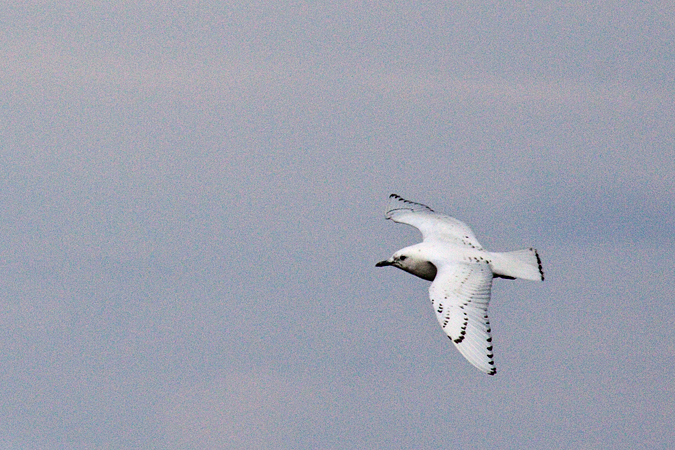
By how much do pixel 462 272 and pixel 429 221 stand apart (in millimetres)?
7969

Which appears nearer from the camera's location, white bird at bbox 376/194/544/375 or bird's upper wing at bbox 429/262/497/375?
bird's upper wing at bbox 429/262/497/375

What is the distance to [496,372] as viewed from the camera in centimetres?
3906

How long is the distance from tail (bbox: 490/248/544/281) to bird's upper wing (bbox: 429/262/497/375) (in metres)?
0.58

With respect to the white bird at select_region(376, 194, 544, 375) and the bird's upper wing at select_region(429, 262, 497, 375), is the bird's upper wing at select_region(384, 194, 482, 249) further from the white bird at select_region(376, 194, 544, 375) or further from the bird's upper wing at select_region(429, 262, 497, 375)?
the bird's upper wing at select_region(429, 262, 497, 375)

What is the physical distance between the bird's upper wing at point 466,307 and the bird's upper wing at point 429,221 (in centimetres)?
412

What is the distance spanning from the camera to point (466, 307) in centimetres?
4244

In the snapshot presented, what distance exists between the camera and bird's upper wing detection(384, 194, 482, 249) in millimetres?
50000

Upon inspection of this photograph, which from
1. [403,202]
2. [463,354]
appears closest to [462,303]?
[463,354]

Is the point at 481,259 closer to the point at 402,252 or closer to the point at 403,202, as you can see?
the point at 402,252

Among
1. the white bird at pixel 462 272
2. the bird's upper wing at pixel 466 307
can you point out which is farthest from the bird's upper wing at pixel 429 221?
the bird's upper wing at pixel 466 307

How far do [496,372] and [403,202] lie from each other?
661 inches

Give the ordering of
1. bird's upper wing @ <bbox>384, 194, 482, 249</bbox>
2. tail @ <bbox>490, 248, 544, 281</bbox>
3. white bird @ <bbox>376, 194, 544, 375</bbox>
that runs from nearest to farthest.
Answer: white bird @ <bbox>376, 194, 544, 375</bbox>
tail @ <bbox>490, 248, 544, 281</bbox>
bird's upper wing @ <bbox>384, 194, 482, 249</bbox>

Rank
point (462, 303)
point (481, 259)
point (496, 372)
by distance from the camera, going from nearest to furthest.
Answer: point (496, 372)
point (462, 303)
point (481, 259)

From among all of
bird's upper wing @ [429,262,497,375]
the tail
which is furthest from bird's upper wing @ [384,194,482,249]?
bird's upper wing @ [429,262,497,375]
